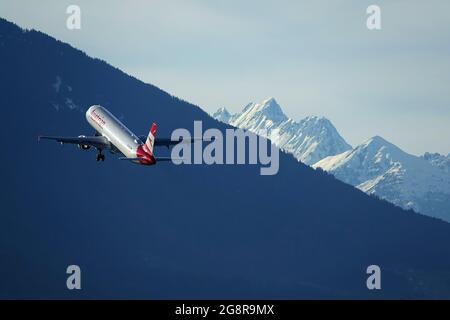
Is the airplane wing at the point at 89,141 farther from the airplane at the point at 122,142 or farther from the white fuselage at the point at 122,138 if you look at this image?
the white fuselage at the point at 122,138

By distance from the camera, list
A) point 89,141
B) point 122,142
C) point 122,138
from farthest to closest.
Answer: point 89,141 < point 122,138 < point 122,142

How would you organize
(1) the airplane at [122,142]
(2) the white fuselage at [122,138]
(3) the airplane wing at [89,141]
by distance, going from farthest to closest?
1. (3) the airplane wing at [89,141]
2. (2) the white fuselage at [122,138]
3. (1) the airplane at [122,142]

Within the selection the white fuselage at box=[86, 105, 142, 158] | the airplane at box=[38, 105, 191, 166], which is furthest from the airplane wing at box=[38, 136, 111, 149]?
the white fuselage at box=[86, 105, 142, 158]

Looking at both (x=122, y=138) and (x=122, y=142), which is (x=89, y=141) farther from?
(x=122, y=142)

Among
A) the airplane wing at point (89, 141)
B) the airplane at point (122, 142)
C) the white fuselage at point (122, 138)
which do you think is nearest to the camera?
the airplane at point (122, 142)

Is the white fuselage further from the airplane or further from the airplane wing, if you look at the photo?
the airplane wing

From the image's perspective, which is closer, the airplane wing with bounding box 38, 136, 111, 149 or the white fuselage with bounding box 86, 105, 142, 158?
the white fuselage with bounding box 86, 105, 142, 158

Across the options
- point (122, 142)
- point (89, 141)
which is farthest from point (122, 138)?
point (89, 141)

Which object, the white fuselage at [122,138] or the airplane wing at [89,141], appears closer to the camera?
the white fuselage at [122,138]

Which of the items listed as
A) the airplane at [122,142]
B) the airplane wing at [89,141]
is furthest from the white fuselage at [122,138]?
the airplane wing at [89,141]

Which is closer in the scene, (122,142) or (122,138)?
(122,142)
